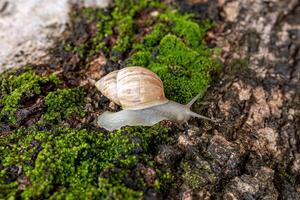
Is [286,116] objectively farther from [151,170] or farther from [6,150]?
[6,150]

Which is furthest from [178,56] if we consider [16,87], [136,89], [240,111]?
[16,87]

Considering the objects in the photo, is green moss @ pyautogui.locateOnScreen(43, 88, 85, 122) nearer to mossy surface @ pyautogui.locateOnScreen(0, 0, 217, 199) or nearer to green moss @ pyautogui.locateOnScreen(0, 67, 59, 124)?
mossy surface @ pyautogui.locateOnScreen(0, 0, 217, 199)

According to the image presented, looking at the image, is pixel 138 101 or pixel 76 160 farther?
pixel 138 101

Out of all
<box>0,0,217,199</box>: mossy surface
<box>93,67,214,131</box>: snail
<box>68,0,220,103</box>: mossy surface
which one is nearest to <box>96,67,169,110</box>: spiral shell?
<box>93,67,214,131</box>: snail

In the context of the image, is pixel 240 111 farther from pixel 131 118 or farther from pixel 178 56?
pixel 131 118

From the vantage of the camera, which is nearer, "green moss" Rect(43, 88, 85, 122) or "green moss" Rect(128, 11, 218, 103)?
"green moss" Rect(43, 88, 85, 122)

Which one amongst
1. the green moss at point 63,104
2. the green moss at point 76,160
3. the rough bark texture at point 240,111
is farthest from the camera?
the green moss at point 63,104

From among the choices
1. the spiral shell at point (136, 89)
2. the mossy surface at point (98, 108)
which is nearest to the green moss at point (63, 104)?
the mossy surface at point (98, 108)

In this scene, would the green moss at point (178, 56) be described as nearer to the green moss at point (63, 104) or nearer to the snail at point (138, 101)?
the snail at point (138, 101)

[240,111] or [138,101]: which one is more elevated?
[138,101]
